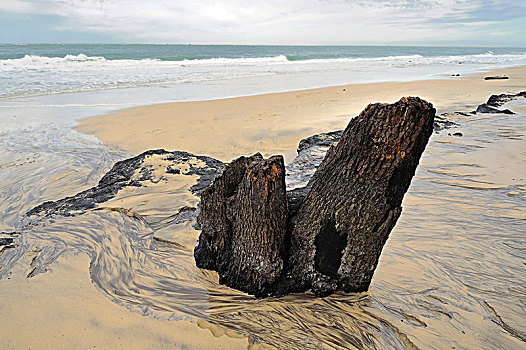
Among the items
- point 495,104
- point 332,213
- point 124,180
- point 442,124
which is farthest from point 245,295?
point 495,104

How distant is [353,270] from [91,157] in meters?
5.62

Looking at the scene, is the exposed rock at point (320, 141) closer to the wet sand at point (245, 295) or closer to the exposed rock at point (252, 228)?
the wet sand at point (245, 295)

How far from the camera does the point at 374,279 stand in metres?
2.92

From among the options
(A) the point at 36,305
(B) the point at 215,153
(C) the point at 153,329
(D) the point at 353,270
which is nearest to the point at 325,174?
(D) the point at 353,270

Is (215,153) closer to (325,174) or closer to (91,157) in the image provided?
(91,157)

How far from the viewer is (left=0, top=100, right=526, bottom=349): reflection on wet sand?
93.7 inches

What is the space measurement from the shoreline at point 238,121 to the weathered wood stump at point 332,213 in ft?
13.5

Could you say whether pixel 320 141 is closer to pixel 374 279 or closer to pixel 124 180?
pixel 124 180

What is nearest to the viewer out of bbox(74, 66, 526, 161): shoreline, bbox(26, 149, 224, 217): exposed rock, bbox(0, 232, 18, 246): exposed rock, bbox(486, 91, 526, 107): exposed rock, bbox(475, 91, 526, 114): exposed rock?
bbox(0, 232, 18, 246): exposed rock

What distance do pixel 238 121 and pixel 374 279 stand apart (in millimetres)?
7012

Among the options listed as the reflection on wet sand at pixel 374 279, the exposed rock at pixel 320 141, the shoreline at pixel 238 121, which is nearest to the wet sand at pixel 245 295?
the reflection on wet sand at pixel 374 279

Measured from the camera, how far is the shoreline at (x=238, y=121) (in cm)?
751

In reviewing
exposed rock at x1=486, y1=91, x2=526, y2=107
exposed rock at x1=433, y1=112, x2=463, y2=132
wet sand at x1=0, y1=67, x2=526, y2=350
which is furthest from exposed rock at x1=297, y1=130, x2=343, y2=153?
exposed rock at x1=486, y1=91, x2=526, y2=107

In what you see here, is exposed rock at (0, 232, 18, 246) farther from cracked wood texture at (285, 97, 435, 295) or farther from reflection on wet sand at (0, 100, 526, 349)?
Result: cracked wood texture at (285, 97, 435, 295)
